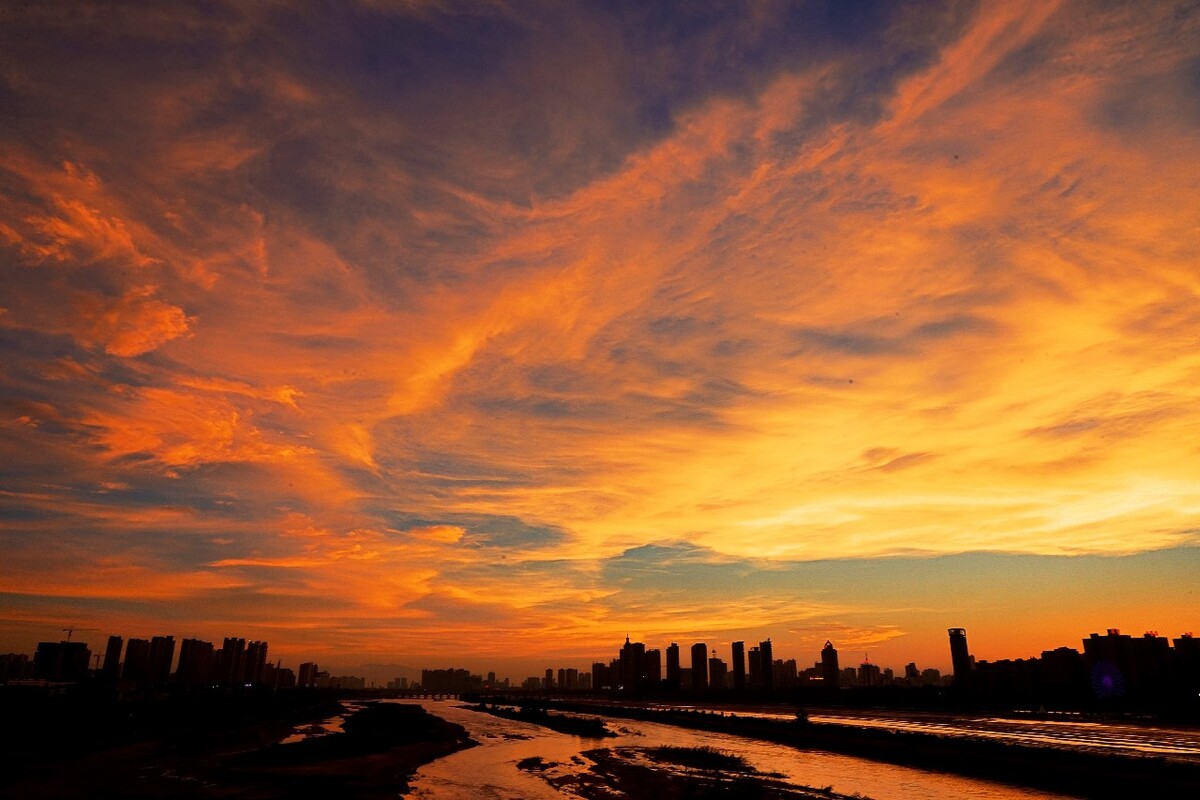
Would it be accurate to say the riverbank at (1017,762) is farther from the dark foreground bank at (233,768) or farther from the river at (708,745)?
the dark foreground bank at (233,768)

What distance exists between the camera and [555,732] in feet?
348

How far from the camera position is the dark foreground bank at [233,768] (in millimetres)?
41750

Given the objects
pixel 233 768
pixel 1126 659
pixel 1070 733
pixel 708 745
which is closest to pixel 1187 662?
pixel 1126 659

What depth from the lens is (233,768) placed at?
52.1m

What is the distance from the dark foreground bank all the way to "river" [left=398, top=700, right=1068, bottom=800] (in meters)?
3.69

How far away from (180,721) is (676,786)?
260 feet

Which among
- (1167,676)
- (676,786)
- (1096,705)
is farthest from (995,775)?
(1167,676)

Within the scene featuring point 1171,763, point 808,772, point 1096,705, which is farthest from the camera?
point 1096,705

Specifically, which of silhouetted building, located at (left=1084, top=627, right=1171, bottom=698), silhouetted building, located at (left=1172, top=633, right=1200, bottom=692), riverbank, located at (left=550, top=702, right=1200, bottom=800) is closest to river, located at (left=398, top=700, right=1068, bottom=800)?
riverbank, located at (left=550, top=702, right=1200, bottom=800)

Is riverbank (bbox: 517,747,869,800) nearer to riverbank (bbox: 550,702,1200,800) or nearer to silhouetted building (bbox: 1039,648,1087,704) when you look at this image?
riverbank (bbox: 550,702,1200,800)

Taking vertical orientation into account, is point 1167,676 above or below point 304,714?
above

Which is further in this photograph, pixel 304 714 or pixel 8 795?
pixel 304 714

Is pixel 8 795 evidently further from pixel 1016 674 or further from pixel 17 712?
pixel 1016 674

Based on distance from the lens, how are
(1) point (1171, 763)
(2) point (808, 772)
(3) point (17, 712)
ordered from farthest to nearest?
1. (3) point (17, 712)
2. (2) point (808, 772)
3. (1) point (1171, 763)
